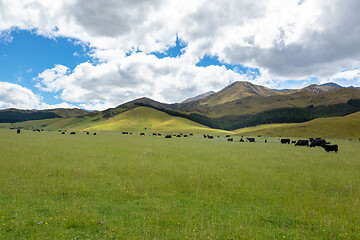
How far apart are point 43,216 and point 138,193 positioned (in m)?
3.79

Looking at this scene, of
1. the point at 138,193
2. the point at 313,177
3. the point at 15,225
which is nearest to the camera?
the point at 15,225

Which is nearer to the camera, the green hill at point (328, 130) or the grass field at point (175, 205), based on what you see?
the grass field at point (175, 205)

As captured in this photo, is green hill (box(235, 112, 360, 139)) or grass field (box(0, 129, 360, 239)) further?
green hill (box(235, 112, 360, 139))

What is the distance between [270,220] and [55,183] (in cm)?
1068

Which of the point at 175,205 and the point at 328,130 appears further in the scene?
the point at 328,130

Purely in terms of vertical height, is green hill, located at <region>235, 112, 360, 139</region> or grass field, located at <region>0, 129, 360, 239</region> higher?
green hill, located at <region>235, 112, 360, 139</region>

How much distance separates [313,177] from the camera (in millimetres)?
12328

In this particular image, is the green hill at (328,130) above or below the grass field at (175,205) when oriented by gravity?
above

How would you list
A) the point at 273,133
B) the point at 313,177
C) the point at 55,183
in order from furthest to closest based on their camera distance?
the point at 273,133, the point at 313,177, the point at 55,183

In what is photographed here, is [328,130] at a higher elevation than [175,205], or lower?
higher

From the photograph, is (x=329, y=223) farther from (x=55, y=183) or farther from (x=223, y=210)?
(x=55, y=183)

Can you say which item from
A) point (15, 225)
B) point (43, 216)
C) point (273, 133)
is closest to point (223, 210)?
point (43, 216)

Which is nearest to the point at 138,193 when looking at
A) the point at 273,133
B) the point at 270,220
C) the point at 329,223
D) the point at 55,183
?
the point at 55,183

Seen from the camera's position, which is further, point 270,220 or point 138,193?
point 138,193
